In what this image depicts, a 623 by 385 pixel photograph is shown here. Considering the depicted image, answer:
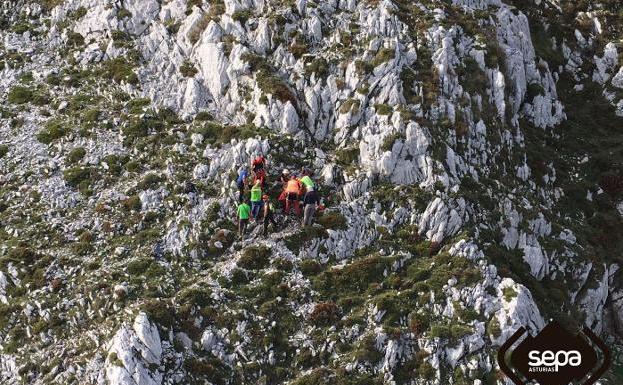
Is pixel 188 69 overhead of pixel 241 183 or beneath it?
overhead

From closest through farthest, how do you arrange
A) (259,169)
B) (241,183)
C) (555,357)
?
(555,357)
(241,183)
(259,169)

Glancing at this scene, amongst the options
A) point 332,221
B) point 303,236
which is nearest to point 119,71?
point 303,236

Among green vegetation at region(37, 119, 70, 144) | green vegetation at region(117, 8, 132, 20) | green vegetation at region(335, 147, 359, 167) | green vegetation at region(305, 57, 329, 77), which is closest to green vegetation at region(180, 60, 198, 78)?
green vegetation at region(117, 8, 132, 20)

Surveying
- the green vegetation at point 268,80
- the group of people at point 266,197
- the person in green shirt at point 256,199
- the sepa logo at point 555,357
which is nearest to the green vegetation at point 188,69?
the green vegetation at point 268,80

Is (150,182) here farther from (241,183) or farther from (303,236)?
(303,236)

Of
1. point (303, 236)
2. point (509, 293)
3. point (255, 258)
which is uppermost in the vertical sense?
point (303, 236)

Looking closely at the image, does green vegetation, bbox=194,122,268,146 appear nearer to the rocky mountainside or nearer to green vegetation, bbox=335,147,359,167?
the rocky mountainside
